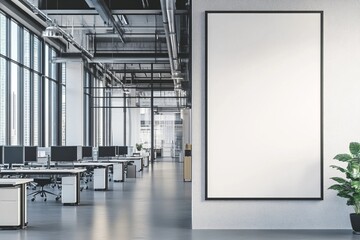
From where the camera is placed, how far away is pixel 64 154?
14.4 metres

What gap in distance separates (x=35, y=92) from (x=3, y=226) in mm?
12197

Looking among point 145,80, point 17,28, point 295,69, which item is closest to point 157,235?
point 295,69

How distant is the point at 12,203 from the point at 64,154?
500cm

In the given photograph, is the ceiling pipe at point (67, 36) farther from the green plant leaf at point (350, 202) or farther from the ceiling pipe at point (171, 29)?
the green plant leaf at point (350, 202)

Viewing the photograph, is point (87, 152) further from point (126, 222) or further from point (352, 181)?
point (352, 181)

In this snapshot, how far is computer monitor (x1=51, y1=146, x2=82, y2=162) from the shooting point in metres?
14.3

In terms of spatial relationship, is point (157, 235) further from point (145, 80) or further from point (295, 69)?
point (145, 80)

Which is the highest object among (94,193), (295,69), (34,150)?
(295,69)

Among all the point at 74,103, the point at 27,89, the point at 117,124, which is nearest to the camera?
the point at 27,89

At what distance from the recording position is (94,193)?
52.9 feet

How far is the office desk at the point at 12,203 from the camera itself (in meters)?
9.38

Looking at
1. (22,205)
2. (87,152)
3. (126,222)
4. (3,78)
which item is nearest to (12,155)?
(22,205)

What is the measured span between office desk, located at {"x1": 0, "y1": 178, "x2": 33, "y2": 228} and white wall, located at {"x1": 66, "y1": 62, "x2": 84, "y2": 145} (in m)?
15.8

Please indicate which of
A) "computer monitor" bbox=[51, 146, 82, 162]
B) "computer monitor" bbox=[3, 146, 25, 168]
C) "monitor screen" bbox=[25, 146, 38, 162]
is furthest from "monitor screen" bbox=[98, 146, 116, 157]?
"computer monitor" bbox=[3, 146, 25, 168]
